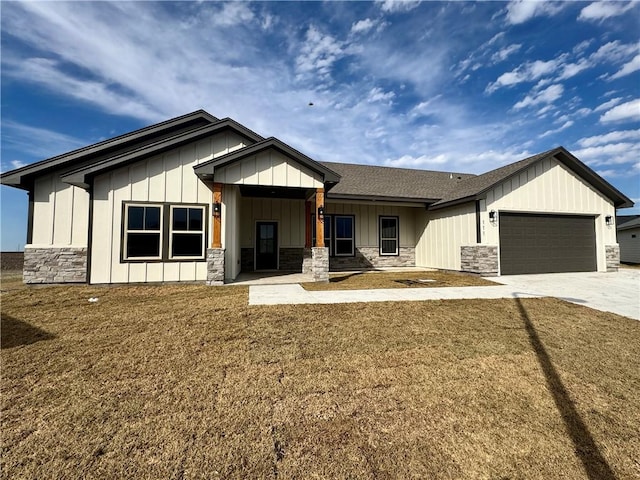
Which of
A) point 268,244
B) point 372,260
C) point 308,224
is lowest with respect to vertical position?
point 372,260

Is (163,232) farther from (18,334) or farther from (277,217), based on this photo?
(277,217)

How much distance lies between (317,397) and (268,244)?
11171mm

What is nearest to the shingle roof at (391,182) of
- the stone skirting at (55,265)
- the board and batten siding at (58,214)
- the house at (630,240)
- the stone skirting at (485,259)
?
the stone skirting at (485,259)

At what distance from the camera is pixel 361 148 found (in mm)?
24609

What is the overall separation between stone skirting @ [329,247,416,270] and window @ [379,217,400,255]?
0.92 feet

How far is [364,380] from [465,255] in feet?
34.9

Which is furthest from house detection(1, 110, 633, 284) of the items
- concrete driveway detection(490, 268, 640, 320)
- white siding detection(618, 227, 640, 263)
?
white siding detection(618, 227, 640, 263)

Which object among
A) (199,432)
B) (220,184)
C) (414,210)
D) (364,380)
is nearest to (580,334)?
(364,380)

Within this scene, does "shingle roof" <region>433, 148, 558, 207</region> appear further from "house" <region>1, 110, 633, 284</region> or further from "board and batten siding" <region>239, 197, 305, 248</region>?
"board and batten siding" <region>239, 197, 305, 248</region>

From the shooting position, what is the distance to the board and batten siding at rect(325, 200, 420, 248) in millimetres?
14625

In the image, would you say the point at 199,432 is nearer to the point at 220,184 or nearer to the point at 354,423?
the point at 354,423

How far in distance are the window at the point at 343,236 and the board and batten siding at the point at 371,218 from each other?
0.27 m

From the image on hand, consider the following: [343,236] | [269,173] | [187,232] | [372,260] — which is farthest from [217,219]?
[372,260]

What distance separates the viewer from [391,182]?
614 inches
